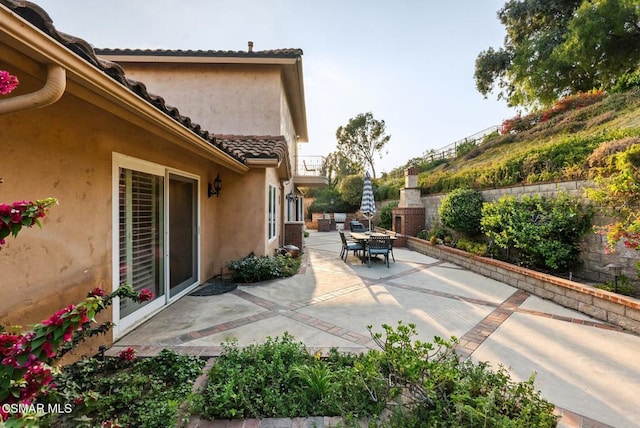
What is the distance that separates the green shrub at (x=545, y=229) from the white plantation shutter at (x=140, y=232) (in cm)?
813

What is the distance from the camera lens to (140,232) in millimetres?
4465

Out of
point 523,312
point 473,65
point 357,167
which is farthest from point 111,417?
point 357,167

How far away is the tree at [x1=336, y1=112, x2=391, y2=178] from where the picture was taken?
3634cm

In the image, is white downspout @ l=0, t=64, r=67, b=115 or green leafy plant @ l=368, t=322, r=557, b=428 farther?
green leafy plant @ l=368, t=322, r=557, b=428

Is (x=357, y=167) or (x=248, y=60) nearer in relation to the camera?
(x=248, y=60)

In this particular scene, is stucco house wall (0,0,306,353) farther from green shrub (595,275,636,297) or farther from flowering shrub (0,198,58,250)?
green shrub (595,275,636,297)

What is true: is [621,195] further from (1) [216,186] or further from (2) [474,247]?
(1) [216,186]

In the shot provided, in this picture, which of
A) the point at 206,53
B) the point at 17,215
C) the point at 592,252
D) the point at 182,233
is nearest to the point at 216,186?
the point at 182,233

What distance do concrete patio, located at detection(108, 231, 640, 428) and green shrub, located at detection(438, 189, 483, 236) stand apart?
2.91 metres

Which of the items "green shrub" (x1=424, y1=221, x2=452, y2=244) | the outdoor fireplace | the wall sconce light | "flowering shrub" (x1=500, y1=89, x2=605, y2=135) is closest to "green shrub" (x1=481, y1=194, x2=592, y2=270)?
"green shrub" (x1=424, y1=221, x2=452, y2=244)

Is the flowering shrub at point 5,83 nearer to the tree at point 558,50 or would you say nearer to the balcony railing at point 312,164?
the balcony railing at point 312,164

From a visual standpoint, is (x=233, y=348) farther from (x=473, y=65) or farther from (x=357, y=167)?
(x=357, y=167)

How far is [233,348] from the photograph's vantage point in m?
3.45

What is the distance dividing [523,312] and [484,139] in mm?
18356
